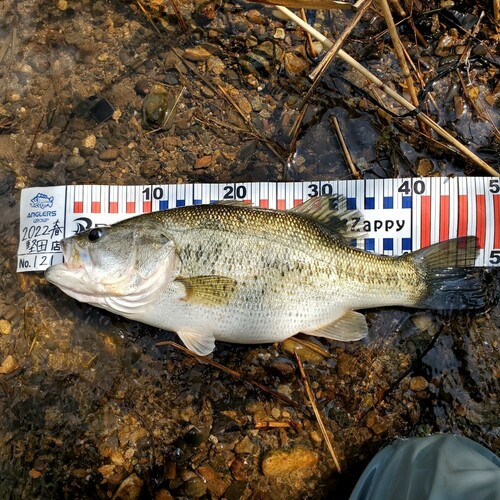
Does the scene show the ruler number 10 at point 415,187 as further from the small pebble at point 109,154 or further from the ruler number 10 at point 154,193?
the small pebble at point 109,154

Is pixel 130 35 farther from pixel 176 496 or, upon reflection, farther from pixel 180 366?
pixel 176 496

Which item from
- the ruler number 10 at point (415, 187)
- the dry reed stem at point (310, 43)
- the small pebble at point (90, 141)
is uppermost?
the dry reed stem at point (310, 43)

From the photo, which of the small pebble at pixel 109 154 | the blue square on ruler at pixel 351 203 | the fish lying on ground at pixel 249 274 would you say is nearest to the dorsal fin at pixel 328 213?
the fish lying on ground at pixel 249 274

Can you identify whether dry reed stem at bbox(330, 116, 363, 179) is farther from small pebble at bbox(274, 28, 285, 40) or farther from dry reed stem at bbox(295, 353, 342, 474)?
dry reed stem at bbox(295, 353, 342, 474)

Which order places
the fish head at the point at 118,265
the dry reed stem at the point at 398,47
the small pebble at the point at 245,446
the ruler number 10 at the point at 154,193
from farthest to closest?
the ruler number 10 at the point at 154,193
the small pebble at the point at 245,446
the fish head at the point at 118,265
the dry reed stem at the point at 398,47

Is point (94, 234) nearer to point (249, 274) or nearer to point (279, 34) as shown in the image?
point (249, 274)

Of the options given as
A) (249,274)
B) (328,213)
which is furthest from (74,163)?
(328,213)

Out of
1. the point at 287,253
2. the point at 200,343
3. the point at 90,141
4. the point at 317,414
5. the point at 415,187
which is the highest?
the point at 415,187

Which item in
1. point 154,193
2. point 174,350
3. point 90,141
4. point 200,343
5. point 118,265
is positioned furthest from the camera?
point 90,141

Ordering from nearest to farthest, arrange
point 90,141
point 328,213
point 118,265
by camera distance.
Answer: point 118,265 → point 328,213 → point 90,141
